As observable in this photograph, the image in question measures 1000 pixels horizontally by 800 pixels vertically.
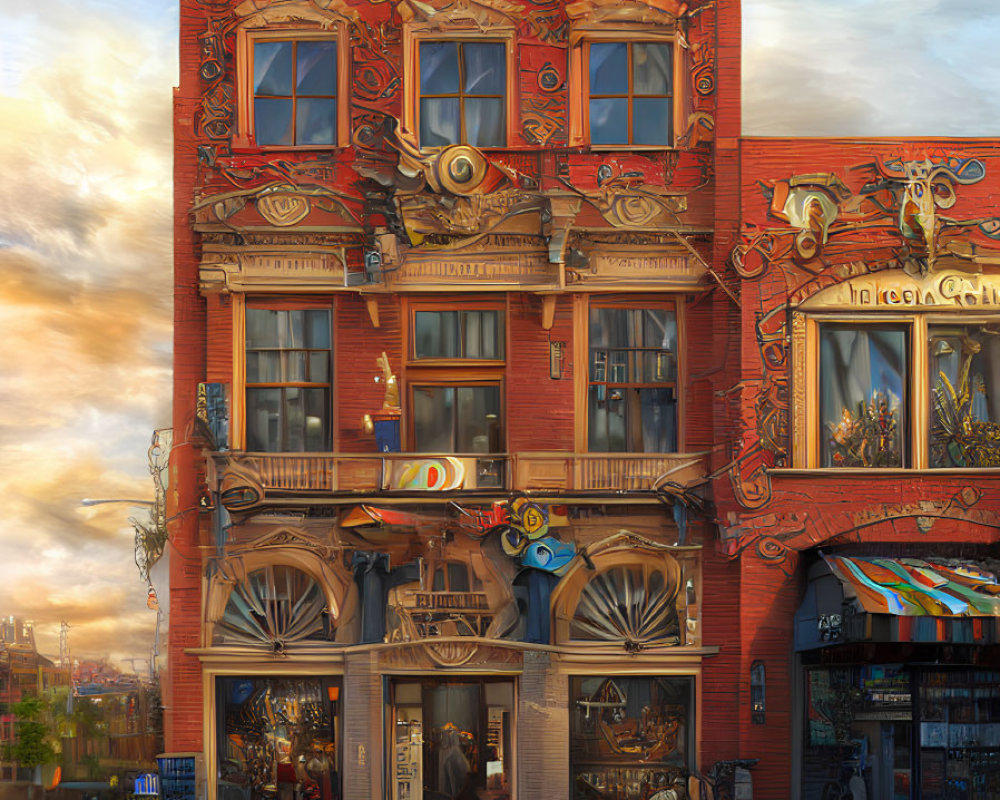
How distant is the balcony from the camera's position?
619 inches

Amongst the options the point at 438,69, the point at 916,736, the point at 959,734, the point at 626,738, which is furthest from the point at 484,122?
the point at 959,734

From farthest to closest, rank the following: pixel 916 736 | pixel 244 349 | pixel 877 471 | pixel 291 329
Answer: pixel 291 329 → pixel 244 349 → pixel 877 471 → pixel 916 736

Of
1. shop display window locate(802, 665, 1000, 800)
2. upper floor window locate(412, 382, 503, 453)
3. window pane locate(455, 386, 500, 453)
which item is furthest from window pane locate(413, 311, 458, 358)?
shop display window locate(802, 665, 1000, 800)

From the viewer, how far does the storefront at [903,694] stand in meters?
14.4

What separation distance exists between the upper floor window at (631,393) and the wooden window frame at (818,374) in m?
1.68

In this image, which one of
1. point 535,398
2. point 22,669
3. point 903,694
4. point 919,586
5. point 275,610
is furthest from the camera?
point 22,669

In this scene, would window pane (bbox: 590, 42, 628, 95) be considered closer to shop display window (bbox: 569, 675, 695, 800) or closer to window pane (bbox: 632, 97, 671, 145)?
window pane (bbox: 632, 97, 671, 145)

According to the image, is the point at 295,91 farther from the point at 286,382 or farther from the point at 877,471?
the point at 877,471

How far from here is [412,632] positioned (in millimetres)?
15719

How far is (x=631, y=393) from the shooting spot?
16.2 meters

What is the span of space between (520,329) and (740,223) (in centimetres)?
334

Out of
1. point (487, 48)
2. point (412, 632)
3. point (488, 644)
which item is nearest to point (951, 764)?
point (488, 644)

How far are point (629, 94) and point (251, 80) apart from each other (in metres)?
5.37

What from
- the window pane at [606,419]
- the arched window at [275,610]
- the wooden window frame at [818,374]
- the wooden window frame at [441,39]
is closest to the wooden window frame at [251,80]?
the wooden window frame at [441,39]
